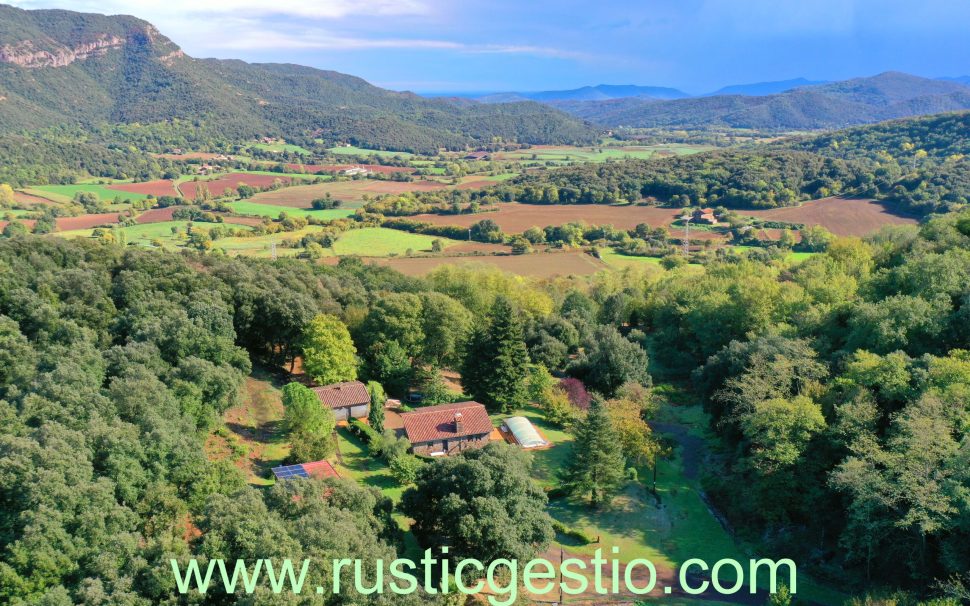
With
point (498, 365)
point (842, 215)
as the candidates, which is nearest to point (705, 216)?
point (842, 215)

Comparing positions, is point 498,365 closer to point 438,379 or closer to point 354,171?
point 438,379

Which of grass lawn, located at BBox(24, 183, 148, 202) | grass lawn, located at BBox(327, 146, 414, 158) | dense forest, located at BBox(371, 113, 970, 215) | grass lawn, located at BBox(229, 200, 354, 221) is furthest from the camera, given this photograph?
grass lawn, located at BBox(327, 146, 414, 158)

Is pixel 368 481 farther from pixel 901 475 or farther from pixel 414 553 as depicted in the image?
pixel 901 475

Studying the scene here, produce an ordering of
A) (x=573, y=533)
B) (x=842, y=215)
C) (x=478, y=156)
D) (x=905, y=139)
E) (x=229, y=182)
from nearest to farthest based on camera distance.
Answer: (x=573, y=533) → (x=842, y=215) → (x=905, y=139) → (x=229, y=182) → (x=478, y=156)

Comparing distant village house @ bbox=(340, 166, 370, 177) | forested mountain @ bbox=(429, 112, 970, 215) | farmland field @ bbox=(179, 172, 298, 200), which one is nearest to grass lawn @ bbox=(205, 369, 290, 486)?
forested mountain @ bbox=(429, 112, 970, 215)

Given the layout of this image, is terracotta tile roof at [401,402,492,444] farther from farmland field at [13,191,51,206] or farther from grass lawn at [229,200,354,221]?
farmland field at [13,191,51,206]

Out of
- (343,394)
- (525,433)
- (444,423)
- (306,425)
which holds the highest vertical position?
(306,425)
